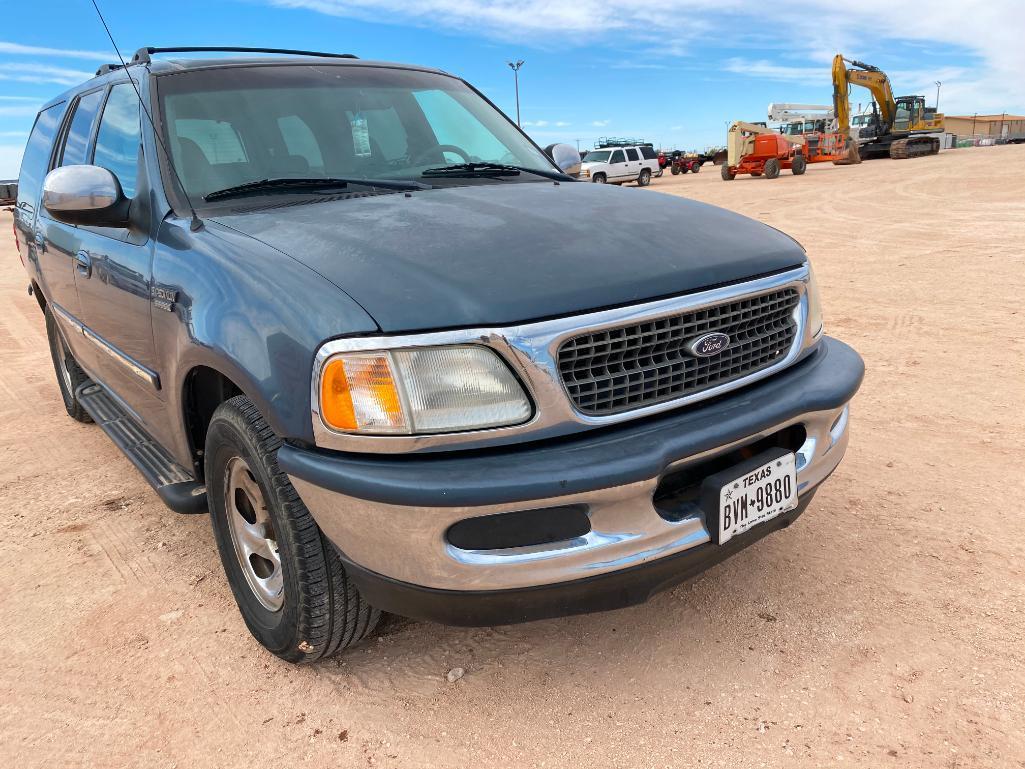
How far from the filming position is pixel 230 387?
2.45 meters

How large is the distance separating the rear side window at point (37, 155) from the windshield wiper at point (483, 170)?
251 cm

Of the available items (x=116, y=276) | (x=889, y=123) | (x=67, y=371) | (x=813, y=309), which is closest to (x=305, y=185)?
(x=116, y=276)

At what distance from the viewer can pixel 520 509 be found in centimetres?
181

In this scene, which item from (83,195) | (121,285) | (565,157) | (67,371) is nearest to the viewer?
(83,195)

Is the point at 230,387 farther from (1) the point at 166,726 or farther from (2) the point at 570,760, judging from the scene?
(2) the point at 570,760

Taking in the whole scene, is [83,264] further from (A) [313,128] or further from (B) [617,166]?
(B) [617,166]

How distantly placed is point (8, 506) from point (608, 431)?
321 cm

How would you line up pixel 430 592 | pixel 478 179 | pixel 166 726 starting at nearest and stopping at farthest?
pixel 430 592
pixel 166 726
pixel 478 179

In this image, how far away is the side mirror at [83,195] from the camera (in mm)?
2725

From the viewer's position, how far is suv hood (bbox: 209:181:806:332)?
192 centimetres

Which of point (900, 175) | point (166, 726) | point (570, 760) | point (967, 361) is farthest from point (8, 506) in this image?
point (900, 175)

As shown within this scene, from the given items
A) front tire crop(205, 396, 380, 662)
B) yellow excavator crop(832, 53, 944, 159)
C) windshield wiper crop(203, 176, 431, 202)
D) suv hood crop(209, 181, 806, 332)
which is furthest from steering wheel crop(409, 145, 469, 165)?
yellow excavator crop(832, 53, 944, 159)

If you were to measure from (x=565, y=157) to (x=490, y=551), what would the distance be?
267cm

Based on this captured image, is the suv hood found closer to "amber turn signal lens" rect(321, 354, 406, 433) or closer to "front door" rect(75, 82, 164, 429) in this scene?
"amber turn signal lens" rect(321, 354, 406, 433)
